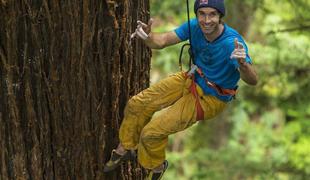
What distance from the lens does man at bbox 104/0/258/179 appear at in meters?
2.87

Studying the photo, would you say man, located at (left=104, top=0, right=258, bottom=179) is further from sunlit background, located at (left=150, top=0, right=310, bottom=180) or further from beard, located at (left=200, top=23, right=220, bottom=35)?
sunlit background, located at (left=150, top=0, right=310, bottom=180)

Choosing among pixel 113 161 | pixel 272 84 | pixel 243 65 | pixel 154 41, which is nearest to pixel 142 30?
pixel 154 41

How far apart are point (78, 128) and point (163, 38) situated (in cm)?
72

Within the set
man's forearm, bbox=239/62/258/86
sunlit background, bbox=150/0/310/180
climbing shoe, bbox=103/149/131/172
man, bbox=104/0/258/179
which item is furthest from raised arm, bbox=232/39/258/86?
sunlit background, bbox=150/0/310/180

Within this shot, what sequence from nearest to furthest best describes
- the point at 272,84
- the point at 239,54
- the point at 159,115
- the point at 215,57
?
the point at 239,54, the point at 215,57, the point at 159,115, the point at 272,84

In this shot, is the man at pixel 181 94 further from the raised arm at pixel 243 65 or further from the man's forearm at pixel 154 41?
the raised arm at pixel 243 65

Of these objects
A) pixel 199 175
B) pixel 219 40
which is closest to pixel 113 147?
pixel 219 40

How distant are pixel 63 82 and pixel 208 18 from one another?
87cm

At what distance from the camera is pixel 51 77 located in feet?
9.08

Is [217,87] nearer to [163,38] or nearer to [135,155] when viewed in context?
[163,38]

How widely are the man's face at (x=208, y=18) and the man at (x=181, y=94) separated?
0.04ft

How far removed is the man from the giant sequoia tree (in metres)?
0.11

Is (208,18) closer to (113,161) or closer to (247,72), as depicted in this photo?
(247,72)

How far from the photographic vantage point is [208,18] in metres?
2.77
